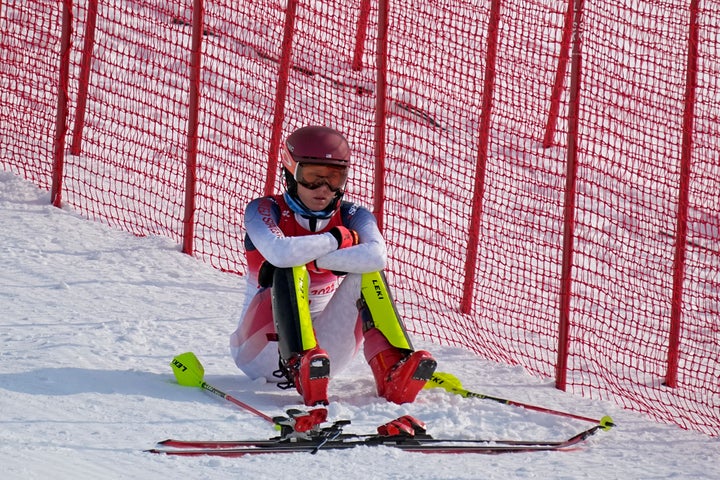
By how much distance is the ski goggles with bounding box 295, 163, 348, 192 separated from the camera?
6031mm

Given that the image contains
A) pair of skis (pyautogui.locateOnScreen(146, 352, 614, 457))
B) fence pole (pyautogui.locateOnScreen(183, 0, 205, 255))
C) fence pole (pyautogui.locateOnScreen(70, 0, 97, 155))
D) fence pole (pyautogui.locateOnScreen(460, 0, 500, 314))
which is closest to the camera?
pair of skis (pyautogui.locateOnScreen(146, 352, 614, 457))

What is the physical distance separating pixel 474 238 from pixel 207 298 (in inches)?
67.0

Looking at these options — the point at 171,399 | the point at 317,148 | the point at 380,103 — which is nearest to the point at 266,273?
the point at 317,148

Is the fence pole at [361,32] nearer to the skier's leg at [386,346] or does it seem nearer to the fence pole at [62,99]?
the fence pole at [62,99]

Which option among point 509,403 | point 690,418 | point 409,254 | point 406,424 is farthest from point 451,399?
point 409,254

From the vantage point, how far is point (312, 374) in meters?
5.62

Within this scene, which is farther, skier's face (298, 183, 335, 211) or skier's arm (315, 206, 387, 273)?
skier's face (298, 183, 335, 211)

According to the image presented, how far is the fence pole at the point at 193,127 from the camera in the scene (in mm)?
8109

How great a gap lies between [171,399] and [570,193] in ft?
7.73

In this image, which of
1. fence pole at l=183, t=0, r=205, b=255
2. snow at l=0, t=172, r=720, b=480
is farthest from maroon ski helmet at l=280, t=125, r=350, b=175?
fence pole at l=183, t=0, r=205, b=255

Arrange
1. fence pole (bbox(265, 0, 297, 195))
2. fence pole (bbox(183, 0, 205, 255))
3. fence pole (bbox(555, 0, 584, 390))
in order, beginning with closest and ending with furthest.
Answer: fence pole (bbox(555, 0, 584, 390))
fence pole (bbox(183, 0, 205, 255))
fence pole (bbox(265, 0, 297, 195))

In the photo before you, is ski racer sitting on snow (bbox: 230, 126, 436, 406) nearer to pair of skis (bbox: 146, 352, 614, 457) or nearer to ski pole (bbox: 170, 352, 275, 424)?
ski pole (bbox: 170, 352, 275, 424)

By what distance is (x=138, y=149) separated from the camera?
10344mm

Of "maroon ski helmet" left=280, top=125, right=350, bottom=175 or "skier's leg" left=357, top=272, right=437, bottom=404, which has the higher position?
"maroon ski helmet" left=280, top=125, right=350, bottom=175
